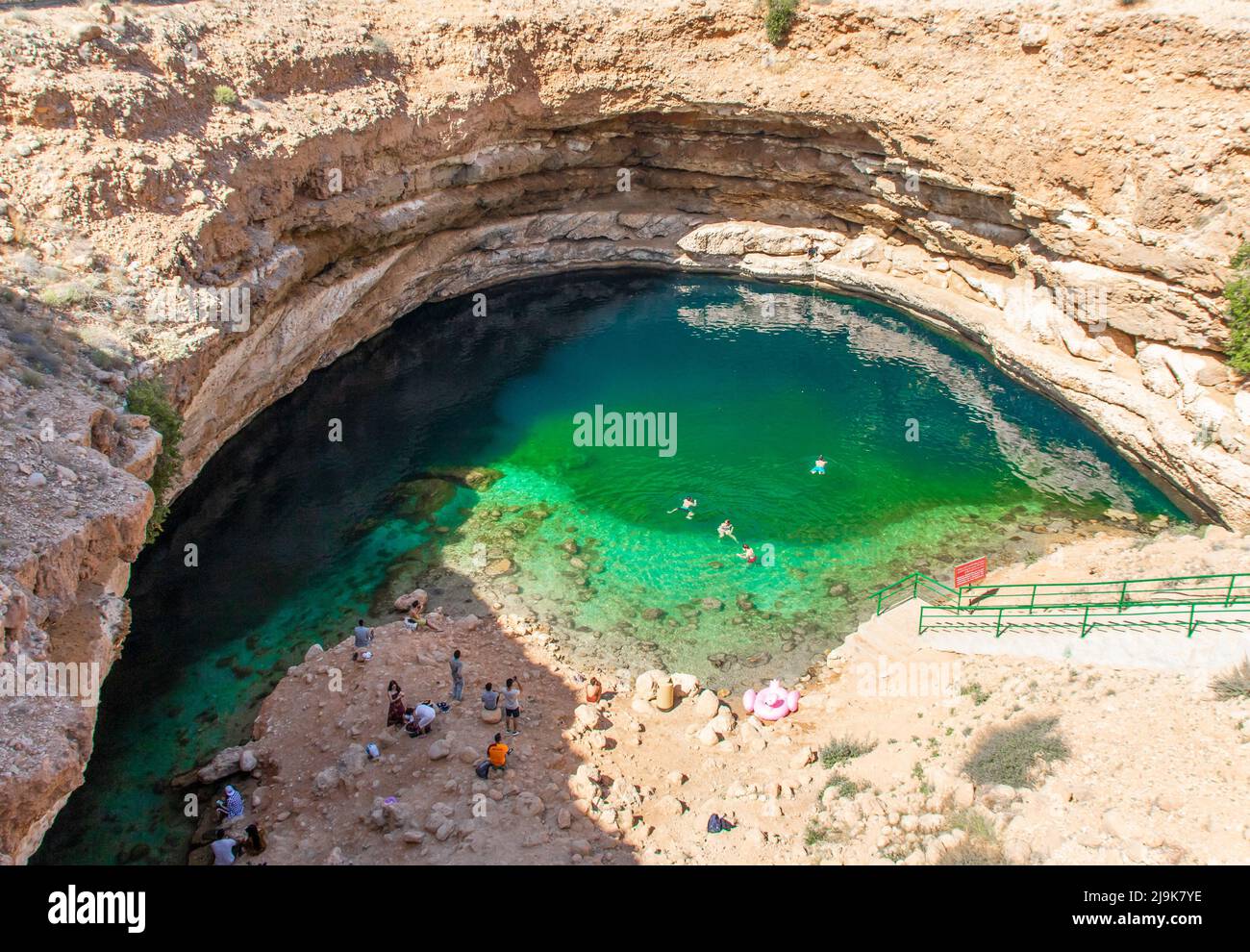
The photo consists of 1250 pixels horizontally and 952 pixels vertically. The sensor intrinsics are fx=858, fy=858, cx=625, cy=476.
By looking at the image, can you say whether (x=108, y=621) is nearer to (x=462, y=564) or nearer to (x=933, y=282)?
(x=462, y=564)

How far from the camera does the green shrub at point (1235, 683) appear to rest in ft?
47.6

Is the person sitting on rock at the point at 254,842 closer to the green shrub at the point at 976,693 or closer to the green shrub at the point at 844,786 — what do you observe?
the green shrub at the point at 844,786

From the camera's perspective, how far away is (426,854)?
15.3 m

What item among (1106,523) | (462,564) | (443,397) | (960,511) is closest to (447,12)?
(443,397)

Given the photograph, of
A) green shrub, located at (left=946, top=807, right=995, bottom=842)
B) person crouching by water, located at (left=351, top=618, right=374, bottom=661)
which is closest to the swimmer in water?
person crouching by water, located at (left=351, top=618, right=374, bottom=661)

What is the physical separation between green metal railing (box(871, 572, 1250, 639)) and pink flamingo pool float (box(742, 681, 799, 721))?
3663mm

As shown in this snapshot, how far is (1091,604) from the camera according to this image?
16938 millimetres

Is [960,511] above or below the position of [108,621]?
above

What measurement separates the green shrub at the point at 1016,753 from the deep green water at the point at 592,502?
6.42m

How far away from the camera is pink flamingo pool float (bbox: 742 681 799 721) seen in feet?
63.1

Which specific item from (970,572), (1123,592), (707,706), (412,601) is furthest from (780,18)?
(707,706)

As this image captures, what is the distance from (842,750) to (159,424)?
1658 centimetres

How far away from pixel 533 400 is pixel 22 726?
22296mm

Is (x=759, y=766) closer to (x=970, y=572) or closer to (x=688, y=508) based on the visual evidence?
(x=970, y=572)
